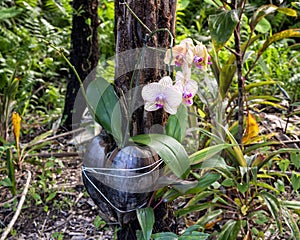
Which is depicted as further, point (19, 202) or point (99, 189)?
point (19, 202)

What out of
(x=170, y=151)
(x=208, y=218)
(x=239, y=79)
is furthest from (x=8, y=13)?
(x=170, y=151)

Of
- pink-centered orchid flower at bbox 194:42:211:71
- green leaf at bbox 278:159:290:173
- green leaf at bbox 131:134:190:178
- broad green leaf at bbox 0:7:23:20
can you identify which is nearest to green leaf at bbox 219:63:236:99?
green leaf at bbox 278:159:290:173

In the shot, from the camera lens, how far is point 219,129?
5.61ft

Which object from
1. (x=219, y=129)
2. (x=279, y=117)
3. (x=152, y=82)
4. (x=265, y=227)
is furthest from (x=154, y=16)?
(x=279, y=117)

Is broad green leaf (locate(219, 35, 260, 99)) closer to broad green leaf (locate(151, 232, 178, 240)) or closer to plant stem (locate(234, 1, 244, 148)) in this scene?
plant stem (locate(234, 1, 244, 148))

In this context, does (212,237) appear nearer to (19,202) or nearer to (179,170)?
(179,170)

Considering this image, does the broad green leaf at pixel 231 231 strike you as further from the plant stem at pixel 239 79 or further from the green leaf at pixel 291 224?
the plant stem at pixel 239 79

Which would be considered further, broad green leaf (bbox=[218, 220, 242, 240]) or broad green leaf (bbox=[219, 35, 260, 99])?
broad green leaf (bbox=[219, 35, 260, 99])

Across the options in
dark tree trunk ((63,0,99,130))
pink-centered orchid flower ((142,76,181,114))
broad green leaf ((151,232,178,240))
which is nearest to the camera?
pink-centered orchid flower ((142,76,181,114))

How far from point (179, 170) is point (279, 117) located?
1.42 meters

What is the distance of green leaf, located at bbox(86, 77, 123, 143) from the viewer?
1.33 meters

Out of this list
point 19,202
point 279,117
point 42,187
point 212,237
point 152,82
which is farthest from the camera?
point 279,117

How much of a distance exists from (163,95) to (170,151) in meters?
0.15

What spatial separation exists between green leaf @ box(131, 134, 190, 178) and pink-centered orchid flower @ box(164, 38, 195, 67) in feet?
0.68
